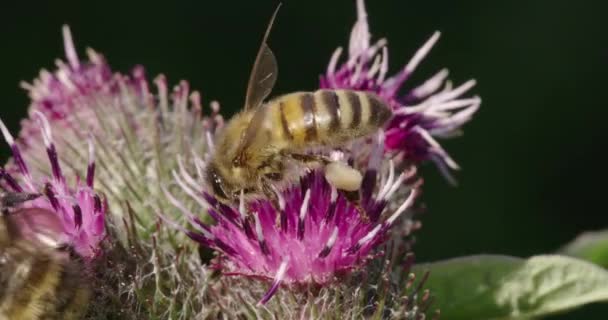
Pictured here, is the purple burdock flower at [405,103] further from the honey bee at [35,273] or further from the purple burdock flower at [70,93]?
the honey bee at [35,273]

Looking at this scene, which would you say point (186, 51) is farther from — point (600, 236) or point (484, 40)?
point (600, 236)

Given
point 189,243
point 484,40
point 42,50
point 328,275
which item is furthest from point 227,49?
point 328,275

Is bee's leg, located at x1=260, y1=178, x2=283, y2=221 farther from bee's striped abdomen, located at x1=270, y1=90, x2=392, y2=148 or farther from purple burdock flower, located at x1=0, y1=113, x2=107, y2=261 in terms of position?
purple burdock flower, located at x1=0, y1=113, x2=107, y2=261

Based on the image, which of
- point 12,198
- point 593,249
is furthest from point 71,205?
point 593,249

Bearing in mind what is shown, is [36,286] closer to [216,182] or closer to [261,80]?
[216,182]

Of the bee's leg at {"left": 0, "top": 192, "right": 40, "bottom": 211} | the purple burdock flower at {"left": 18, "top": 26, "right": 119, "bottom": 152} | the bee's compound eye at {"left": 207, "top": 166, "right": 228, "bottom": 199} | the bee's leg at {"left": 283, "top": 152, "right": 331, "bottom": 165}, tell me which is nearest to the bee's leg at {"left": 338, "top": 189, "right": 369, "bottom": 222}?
the bee's leg at {"left": 283, "top": 152, "right": 331, "bottom": 165}

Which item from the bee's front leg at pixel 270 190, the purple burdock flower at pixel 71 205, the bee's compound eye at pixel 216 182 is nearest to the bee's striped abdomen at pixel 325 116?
the bee's front leg at pixel 270 190
